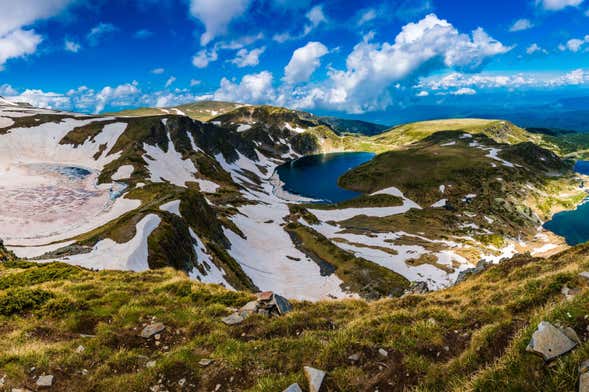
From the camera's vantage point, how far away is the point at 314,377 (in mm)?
8234

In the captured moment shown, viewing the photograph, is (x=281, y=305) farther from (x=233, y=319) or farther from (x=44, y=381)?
(x=44, y=381)

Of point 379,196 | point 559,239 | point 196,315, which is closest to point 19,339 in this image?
point 196,315

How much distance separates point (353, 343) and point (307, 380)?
235 cm

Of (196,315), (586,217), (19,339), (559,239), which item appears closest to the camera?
(19,339)

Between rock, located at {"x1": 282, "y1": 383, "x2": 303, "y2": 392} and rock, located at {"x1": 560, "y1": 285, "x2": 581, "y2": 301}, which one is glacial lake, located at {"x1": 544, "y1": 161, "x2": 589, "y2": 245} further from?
rock, located at {"x1": 282, "y1": 383, "x2": 303, "y2": 392}

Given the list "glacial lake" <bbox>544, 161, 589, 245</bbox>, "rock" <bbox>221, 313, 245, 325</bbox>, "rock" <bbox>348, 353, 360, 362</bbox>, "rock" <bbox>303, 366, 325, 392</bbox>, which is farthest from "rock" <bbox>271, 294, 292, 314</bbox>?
"glacial lake" <bbox>544, 161, 589, 245</bbox>

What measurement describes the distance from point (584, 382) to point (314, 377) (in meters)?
5.69

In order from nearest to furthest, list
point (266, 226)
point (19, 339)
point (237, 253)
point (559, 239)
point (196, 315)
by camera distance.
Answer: point (19, 339)
point (196, 315)
point (237, 253)
point (266, 226)
point (559, 239)

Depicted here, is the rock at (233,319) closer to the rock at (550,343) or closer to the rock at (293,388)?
the rock at (293,388)

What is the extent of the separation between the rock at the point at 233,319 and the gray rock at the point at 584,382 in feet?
39.1

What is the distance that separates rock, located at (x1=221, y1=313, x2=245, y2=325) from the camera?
13.9 meters

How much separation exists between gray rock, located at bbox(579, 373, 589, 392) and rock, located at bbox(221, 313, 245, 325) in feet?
39.1

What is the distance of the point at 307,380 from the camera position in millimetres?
8305

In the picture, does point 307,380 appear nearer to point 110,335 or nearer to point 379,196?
point 110,335
